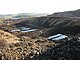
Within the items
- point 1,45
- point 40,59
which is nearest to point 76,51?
point 40,59

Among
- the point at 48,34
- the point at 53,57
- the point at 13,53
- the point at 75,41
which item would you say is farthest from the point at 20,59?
the point at 48,34

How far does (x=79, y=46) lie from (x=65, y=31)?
78.8ft

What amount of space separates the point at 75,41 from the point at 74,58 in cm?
344

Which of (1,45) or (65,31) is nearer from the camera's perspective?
(1,45)

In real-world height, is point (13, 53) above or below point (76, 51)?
below

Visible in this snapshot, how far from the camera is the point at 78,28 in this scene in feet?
134

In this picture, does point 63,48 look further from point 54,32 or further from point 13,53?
point 54,32

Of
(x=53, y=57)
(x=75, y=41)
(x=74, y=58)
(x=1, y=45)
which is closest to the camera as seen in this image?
(x=74, y=58)

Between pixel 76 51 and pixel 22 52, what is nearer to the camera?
pixel 76 51

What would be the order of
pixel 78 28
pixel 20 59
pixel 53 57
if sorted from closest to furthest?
pixel 53 57 < pixel 20 59 < pixel 78 28

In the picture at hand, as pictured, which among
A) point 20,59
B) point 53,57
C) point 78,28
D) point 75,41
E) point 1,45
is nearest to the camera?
point 53,57

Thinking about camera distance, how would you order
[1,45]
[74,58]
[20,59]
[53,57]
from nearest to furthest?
1. [74,58]
2. [53,57]
3. [20,59]
4. [1,45]

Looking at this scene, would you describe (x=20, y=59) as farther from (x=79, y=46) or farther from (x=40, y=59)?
(x=79, y=46)

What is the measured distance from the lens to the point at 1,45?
1120 inches
